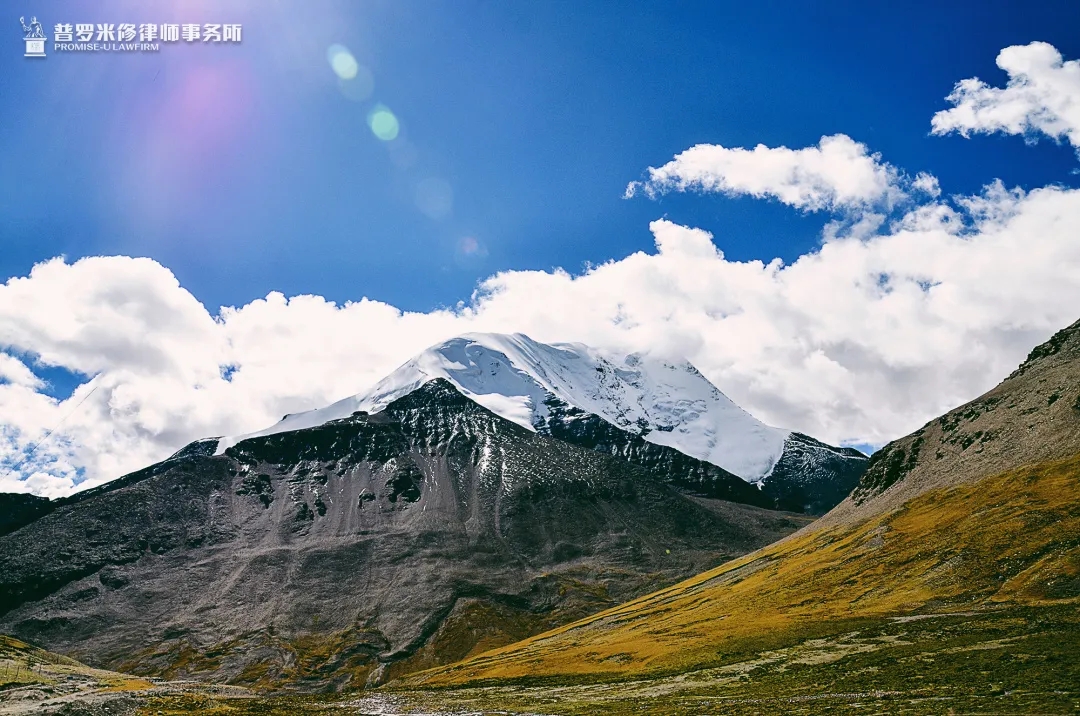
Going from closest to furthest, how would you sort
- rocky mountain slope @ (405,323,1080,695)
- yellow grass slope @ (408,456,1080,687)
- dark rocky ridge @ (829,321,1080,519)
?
rocky mountain slope @ (405,323,1080,695) < yellow grass slope @ (408,456,1080,687) < dark rocky ridge @ (829,321,1080,519)

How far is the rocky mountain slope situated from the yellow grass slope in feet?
1.27

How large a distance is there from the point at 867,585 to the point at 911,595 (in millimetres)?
13892

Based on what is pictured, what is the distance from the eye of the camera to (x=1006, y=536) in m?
91.8

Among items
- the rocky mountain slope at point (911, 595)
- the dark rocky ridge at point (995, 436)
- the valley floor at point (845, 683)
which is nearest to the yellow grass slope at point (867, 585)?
the rocky mountain slope at point (911, 595)

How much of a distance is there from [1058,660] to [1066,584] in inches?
1183

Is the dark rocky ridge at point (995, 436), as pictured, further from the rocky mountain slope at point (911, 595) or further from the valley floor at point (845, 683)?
the valley floor at point (845, 683)

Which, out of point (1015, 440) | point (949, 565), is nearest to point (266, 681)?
point (949, 565)

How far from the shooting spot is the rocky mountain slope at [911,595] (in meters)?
57.1

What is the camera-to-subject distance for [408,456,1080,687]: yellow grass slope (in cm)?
8150

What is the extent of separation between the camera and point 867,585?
4085 inches

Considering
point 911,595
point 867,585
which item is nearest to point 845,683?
point 911,595

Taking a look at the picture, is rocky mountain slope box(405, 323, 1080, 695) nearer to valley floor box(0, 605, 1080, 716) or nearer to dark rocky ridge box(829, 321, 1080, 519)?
valley floor box(0, 605, 1080, 716)

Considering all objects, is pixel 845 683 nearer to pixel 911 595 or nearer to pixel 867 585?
pixel 911 595

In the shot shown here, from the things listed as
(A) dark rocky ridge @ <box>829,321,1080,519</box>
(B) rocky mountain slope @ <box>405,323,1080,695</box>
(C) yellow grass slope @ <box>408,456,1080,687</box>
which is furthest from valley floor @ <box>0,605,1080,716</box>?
(A) dark rocky ridge @ <box>829,321,1080,519</box>
